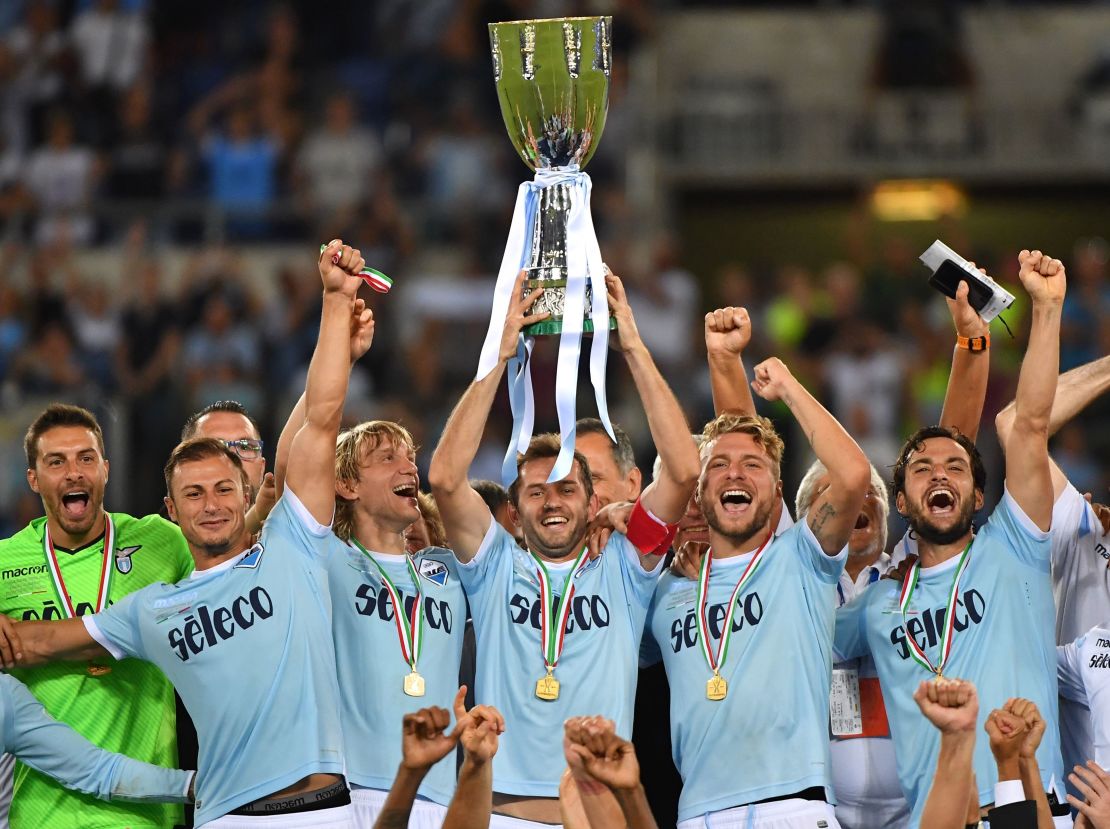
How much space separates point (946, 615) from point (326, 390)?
7.31ft

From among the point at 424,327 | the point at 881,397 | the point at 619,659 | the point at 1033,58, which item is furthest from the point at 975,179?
the point at 619,659

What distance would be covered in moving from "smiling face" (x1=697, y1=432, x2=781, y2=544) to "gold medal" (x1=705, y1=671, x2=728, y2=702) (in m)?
0.49

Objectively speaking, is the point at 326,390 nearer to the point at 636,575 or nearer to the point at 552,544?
the point at 552,544

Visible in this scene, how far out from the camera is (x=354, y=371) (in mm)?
12875

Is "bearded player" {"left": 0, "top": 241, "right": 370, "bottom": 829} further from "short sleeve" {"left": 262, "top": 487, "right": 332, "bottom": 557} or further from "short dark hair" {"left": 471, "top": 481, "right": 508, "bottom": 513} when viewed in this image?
"short dark hair" {"left": 471, "top": 481, "right": 508, "bottom": 513}

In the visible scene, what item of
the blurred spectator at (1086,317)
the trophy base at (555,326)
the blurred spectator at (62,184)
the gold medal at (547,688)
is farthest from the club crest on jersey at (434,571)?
the blurred spectator at (62,184)

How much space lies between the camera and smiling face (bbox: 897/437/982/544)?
6301 mm

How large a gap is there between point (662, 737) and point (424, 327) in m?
6.97

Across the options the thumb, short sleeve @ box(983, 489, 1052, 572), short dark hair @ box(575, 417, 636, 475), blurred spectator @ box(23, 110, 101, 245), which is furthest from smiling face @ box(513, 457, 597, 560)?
blurred spectator @ box(23, 110, 101, 245)

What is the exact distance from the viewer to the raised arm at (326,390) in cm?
602

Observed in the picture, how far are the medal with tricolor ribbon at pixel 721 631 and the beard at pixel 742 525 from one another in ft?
0.29

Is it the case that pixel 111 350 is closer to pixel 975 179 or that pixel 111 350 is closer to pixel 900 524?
pixel 900 524

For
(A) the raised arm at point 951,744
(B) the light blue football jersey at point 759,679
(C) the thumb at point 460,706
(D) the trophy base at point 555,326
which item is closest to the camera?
(A) the raised arm at point 951,744

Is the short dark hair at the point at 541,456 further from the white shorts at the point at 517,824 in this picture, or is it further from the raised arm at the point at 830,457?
the white shorts at the point at 517,824
